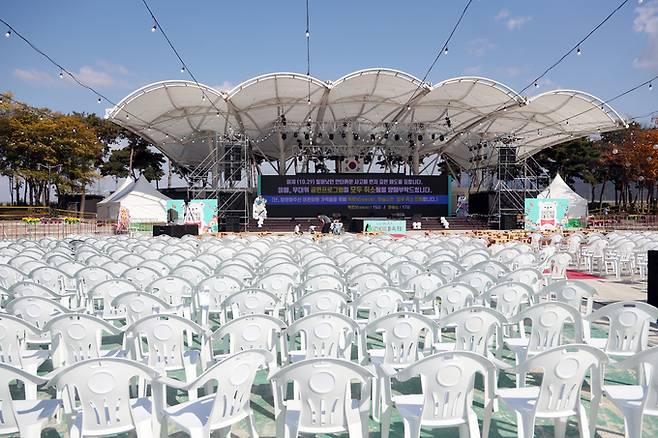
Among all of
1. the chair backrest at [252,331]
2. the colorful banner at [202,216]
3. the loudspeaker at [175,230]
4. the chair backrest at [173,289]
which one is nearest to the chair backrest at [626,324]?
the chair backrest at [252,331]

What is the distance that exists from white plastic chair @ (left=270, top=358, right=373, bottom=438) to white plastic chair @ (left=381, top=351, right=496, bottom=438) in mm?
244

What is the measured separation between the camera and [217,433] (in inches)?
118

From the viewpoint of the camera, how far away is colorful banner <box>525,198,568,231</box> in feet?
73.1

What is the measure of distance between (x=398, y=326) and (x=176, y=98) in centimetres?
2613

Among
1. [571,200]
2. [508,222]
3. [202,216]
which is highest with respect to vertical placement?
[571,200]

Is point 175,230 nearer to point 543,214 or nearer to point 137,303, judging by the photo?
point 137,303

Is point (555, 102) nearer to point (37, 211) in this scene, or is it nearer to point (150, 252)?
point (150, 252)

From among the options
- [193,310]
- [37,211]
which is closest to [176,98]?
[37,211]

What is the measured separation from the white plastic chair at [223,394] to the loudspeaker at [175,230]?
1586 centimetres

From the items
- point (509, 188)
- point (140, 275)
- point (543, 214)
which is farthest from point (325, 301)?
point (509, 188)

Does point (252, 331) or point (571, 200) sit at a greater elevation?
point (571, 200)

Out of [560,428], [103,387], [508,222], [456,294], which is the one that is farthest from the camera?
[508,222]

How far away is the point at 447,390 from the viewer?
2355mm

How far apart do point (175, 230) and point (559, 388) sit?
17475mm
